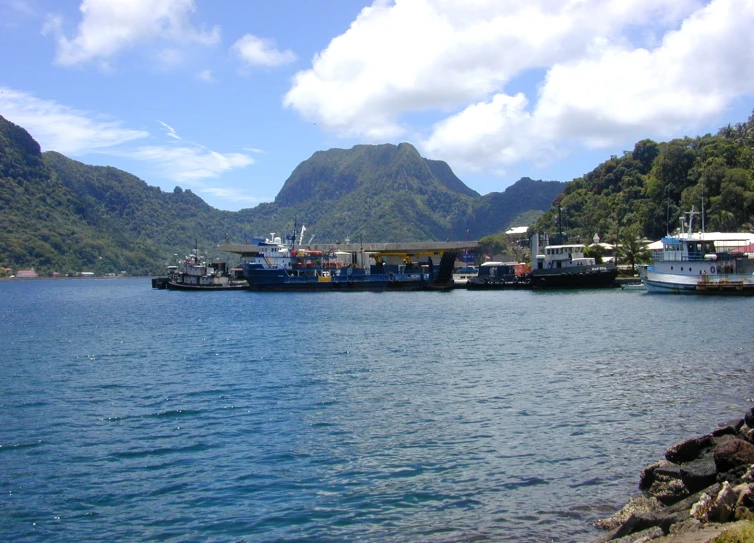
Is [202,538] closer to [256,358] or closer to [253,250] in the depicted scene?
[256,358]

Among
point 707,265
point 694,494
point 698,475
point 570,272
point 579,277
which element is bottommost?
point 694,494

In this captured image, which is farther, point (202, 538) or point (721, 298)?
point (721, 298)

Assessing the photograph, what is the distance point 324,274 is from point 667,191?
43.8m

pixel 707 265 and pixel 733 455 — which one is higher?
pixel 707 265

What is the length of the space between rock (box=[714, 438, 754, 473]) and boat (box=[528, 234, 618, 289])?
6041cm

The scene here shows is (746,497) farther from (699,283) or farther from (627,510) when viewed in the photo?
(699,283)

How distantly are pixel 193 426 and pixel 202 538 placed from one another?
21.7 ft

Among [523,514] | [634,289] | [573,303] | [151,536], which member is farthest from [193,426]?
[634,289]

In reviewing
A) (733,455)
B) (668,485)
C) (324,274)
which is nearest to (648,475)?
(668,485)

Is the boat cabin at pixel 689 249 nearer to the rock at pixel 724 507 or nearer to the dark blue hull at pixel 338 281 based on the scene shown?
the dark blue hull at pixel 338 281

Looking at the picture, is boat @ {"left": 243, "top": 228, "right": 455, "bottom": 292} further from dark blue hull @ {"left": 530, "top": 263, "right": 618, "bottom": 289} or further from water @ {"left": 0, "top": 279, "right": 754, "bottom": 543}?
water @ {"left": 0, "top": 279, "right": 754, "bottom": 543}

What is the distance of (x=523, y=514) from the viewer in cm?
1092

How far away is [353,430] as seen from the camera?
15.9m

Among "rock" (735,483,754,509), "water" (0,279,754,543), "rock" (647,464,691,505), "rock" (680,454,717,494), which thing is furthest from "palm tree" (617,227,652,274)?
"rock" (735,483,754,509)
